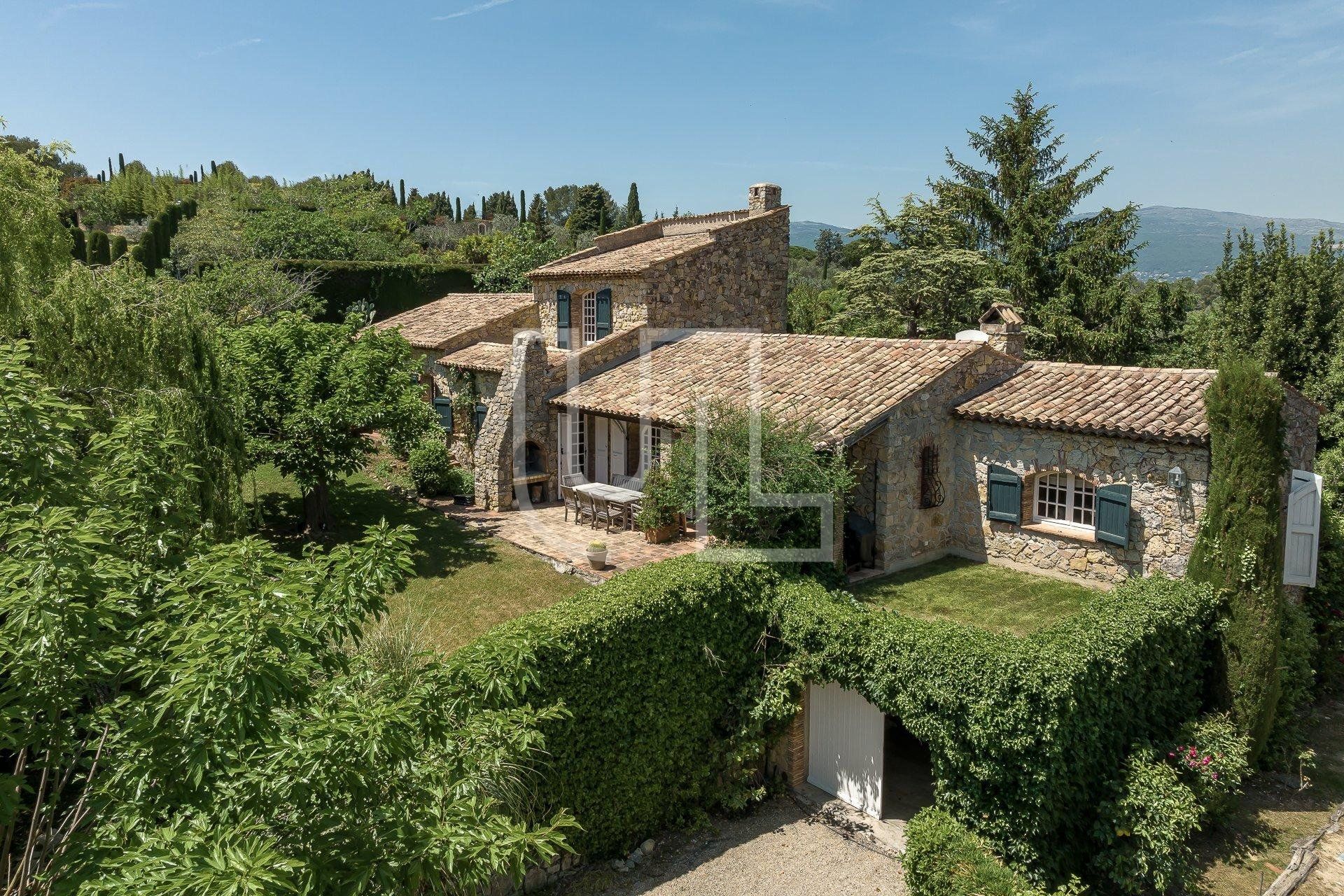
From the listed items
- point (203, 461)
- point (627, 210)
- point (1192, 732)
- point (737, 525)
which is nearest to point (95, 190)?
point (627, 210)

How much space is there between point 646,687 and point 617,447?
10.1 metres

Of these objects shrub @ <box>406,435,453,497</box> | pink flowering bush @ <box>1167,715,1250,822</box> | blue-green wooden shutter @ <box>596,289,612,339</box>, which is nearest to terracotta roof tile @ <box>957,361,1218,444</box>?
pink flowering bush @ <box>1167,715,1250,822</box>

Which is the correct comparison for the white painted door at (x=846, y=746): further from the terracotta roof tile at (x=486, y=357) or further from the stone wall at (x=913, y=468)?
the terracotta roof tile at (x=486, y=357)

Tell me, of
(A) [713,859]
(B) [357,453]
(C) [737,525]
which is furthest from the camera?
(B) [357,453]

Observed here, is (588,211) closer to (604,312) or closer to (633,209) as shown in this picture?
(633,209)

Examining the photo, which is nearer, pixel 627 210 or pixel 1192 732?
pixel 1192 732

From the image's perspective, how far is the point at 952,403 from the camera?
15.2 meters

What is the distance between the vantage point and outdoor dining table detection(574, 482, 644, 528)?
17.9 metres

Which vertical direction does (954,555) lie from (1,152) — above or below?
below

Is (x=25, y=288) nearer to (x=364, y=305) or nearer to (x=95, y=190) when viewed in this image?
(x=364, y=305)

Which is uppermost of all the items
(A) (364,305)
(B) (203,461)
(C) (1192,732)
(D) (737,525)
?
(A) (364,305)

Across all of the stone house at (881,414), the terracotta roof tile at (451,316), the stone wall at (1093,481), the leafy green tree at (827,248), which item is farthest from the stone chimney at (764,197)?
the leafy green tree at (827,248)

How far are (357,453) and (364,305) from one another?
875 inches

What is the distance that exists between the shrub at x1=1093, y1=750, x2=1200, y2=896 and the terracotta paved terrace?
7348mm
